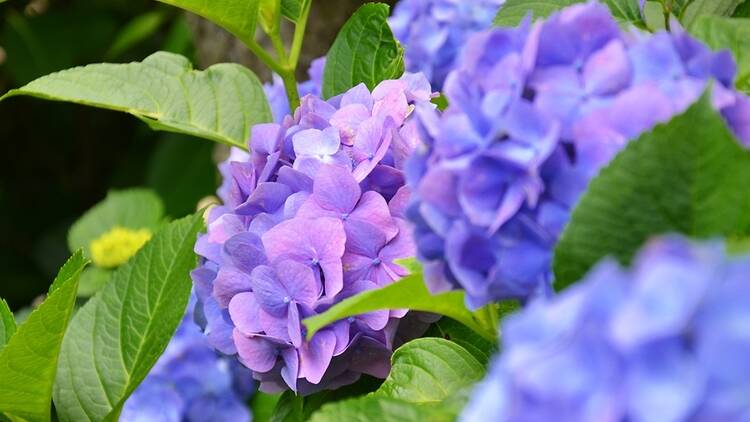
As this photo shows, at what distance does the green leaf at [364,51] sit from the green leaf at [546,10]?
173 millimetres

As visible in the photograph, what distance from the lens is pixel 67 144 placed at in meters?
2.94

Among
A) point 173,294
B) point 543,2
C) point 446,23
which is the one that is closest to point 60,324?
point 173,294

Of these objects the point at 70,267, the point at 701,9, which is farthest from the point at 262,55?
the point at 701,9

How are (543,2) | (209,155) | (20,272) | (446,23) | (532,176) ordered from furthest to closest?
(20,272) < (209,155) < (446,23) < (543,2) < (532,176)

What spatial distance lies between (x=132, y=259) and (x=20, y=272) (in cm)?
186

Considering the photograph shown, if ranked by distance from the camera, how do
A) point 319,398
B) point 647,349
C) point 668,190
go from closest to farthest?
point 647,349 → point 668,190 → point 319,398

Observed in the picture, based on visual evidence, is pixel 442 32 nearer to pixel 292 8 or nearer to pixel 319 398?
pixel 292 8

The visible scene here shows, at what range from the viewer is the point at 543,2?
0.77m

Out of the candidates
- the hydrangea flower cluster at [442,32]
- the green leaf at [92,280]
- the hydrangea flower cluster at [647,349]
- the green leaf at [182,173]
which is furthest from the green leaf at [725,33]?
the green leaf at [182,173]

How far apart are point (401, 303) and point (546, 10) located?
10.0 inches

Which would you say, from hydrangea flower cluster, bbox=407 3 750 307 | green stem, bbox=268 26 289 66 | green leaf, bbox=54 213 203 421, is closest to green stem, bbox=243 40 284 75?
green stem, bbox=268 26 289 66

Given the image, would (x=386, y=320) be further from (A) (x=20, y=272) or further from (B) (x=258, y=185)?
(A) (x=20, y=272)

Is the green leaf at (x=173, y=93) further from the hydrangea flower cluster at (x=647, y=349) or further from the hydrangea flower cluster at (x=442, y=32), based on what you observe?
the hydrangea flower cluster at (x=647, y=349)

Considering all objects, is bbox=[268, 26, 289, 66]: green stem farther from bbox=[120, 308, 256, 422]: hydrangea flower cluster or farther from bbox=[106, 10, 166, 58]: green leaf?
bbox=[106, 10, 166, 58]: green leaf
